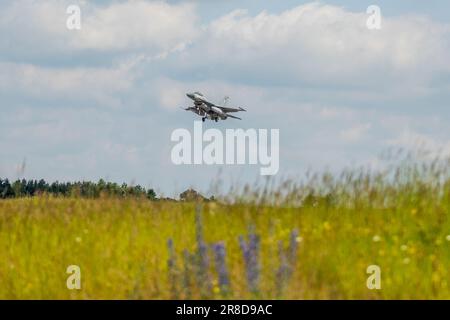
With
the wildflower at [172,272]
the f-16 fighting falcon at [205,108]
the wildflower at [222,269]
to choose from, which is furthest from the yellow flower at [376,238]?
the f-16 fighting falcon at [205,108]

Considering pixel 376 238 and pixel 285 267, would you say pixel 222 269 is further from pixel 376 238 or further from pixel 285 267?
pixel 376 238

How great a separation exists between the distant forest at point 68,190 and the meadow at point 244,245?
46cm

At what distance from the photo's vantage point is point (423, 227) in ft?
34.1

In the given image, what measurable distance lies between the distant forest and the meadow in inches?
18.1

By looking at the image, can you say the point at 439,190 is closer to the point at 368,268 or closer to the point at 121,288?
the point at 368,268

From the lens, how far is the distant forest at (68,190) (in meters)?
13.4

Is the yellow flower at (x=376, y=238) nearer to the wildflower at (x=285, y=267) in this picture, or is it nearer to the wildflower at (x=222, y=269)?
the wildflower at (x=285, y=267)

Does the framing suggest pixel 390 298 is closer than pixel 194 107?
Yes

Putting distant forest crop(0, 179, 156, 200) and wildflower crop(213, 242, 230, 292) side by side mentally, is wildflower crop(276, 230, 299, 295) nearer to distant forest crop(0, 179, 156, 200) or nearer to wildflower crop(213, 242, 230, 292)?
wildflower crop(213, 242, 230, 292)

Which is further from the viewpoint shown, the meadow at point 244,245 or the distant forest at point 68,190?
the distant forest at point 68,190

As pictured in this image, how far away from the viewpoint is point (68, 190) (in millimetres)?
14312

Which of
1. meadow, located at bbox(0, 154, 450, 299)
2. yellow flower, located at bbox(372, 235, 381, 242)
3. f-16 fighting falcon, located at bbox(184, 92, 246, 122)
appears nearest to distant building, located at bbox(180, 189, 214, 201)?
meadow, located at bbox(0, 154, 450, 299)
